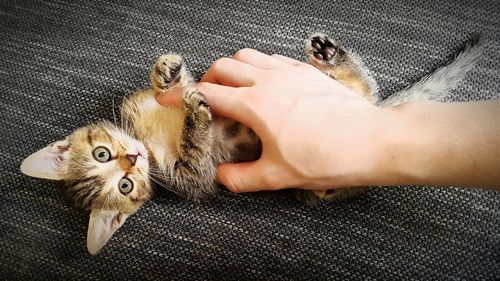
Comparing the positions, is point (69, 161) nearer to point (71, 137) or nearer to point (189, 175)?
point (71, 137)

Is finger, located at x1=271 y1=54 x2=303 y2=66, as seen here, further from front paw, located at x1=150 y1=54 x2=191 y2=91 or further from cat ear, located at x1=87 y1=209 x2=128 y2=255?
cat ear, located at x1=87 y1=209 x2=128 y2=255

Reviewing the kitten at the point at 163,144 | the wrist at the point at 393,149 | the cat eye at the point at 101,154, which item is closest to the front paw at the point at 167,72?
the kitten at the point at 163,144

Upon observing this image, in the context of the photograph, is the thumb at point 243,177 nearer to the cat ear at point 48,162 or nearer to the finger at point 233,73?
the finger at point 233,73

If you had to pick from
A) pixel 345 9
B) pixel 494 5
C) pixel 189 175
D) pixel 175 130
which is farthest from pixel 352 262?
pixel 494 5

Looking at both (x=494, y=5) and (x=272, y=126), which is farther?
(x=494, y=5)

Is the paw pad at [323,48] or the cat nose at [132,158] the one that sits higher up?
the paw pad at [323,48]

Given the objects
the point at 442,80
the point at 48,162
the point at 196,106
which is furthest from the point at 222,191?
the point at 442,80

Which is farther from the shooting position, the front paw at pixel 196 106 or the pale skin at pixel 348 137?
the front paw at pixel 196 106
